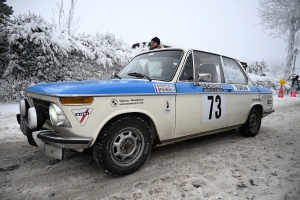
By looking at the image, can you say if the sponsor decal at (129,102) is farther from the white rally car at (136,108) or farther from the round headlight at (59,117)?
the round headlight at (59,117)

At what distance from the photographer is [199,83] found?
296cm

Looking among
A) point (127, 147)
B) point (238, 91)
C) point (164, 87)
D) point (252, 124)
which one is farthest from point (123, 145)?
point (252, 124)

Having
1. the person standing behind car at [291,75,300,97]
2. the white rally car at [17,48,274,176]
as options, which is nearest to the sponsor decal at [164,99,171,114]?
the white rally car at [17,48,274,176]

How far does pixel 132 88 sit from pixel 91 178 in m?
1.25

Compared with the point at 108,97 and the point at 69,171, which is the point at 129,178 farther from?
the point at 108,97

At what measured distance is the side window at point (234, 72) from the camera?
3670 millimetres

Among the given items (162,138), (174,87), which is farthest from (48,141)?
(174,87)

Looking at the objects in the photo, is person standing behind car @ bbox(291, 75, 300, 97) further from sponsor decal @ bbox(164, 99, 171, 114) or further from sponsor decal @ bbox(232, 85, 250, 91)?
sponsor decal @ bbox(164, 99, 171, 114)

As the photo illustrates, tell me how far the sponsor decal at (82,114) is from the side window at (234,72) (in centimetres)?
283

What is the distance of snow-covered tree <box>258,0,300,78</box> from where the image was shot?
61.7ft

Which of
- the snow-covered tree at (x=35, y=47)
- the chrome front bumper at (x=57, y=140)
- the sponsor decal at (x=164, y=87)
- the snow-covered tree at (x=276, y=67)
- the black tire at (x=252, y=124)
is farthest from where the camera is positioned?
the snow-covered tree at (x=276, y=67)

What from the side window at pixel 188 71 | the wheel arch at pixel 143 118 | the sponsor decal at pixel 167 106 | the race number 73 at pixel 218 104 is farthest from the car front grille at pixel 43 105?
the race number 73 at pixel 218 104

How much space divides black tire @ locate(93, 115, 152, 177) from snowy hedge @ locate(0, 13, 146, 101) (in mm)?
5381

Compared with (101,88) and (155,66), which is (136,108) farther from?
(155,66)
